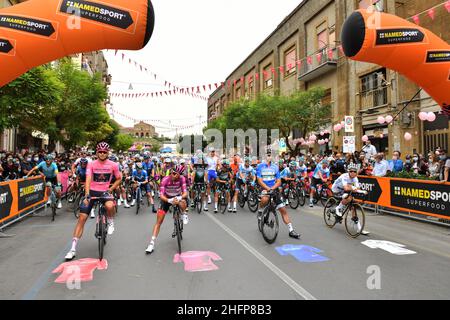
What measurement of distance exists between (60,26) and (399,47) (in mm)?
7521

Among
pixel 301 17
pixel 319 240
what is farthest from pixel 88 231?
pixel 301 17

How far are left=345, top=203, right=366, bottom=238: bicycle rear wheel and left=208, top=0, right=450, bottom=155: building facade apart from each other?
9.55 meters

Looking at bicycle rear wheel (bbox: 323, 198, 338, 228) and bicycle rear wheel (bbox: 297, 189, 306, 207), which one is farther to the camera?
bicycle rear wheel (bbox: 297, 189, 306, 207)

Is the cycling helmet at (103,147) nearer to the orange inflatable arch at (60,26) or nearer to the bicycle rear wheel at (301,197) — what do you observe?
the orange inflatable arch at (60,26)

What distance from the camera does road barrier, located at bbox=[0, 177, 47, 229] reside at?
9.08 meters

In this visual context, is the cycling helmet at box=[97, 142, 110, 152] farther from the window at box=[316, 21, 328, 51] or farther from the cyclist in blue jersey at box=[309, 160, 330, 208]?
the window at box=[316, 21, 328, 51]

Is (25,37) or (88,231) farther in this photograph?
(88,231)

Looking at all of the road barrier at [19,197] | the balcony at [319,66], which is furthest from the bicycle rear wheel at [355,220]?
the balcony at [319,66]

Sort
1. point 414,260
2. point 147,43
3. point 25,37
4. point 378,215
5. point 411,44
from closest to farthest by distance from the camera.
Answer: point 414,260 → point 25,37 → point 147,43 → point 411,44 → point 378,215

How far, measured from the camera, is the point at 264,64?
128 ft

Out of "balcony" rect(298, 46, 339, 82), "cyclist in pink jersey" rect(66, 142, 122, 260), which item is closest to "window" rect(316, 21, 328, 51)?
"balcony" rect(298, 46, 339, 82)
